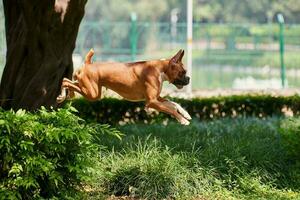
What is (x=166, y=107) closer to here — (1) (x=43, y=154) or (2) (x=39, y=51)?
(1) (x=43, y=154)

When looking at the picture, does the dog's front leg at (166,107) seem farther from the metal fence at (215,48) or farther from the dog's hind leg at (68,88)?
the metal fence at (215,48)

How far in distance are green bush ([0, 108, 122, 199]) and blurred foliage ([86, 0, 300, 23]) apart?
22.8m

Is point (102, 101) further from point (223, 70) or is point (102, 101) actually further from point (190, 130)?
point (223, 70)

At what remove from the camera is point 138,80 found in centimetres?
661

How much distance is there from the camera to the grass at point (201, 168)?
286 inches

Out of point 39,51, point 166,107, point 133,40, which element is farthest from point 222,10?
point 166,107

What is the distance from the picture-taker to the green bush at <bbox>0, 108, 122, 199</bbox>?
5672mm

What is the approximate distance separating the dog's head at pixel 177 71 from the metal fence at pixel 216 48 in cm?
1453

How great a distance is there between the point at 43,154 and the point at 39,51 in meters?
2.21

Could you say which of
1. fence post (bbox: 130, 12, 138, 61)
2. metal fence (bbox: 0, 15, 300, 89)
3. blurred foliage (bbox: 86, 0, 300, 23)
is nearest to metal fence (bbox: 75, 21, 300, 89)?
metal fence (bbox: 0, 15, 300, 89)

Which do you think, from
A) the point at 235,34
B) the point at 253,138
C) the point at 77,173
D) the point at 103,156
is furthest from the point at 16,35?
the point at 235,34

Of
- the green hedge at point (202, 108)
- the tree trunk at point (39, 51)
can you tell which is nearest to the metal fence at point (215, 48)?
the green hedge at point (202, 108)

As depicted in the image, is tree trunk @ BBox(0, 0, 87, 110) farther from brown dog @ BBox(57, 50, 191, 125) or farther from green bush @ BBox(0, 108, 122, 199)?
green bush @ BBox(0, 108, 122, 199)

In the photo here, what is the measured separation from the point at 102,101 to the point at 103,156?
3.59m
